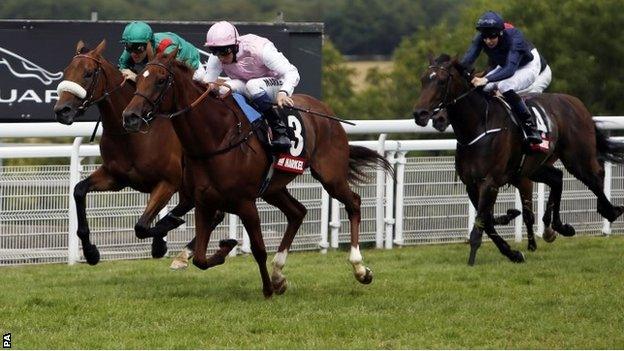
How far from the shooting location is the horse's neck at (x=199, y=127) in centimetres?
805

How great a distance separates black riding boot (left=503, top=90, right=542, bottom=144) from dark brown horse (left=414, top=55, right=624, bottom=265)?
0.08 metres

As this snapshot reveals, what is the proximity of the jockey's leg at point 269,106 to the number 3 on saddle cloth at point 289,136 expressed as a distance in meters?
0.05

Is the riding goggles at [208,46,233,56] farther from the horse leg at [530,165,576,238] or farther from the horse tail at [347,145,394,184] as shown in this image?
the horse leg at [530,165,576,238]

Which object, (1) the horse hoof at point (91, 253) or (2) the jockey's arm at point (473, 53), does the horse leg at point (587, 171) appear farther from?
(1) the horse hoof at point (91, 253)

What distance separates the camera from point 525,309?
7977 mm

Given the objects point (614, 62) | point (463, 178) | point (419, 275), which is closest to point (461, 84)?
point (463, 178)

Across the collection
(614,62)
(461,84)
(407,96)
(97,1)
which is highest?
(461,84)

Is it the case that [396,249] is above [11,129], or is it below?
below

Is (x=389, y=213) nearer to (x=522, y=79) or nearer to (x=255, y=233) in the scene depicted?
(x=522, y=79)

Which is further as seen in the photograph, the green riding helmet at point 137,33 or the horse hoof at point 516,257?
the horse hoof at point 516,257

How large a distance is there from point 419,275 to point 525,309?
1798 mm

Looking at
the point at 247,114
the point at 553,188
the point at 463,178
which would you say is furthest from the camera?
the point at 553,188

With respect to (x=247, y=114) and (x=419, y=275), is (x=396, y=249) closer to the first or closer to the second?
(x=419, y=275)

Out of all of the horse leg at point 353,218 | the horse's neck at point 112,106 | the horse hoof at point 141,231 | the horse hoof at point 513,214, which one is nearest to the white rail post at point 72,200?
the horse's neck at point 112,106
